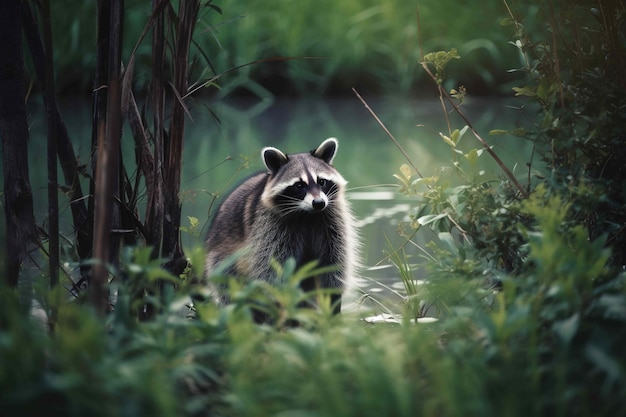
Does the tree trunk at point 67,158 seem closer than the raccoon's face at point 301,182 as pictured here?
Yes

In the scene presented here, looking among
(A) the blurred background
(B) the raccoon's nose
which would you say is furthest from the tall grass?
(B) the raccoon's nose

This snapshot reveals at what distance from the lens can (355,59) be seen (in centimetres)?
1180

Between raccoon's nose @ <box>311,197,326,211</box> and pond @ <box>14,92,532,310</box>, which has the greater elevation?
raccoon's nose @ <box>311,197,326,211</box>

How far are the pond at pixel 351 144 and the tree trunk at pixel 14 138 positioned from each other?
513 mm

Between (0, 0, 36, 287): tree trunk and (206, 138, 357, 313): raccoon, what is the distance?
42.3 inches

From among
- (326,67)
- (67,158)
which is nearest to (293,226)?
(67,158)

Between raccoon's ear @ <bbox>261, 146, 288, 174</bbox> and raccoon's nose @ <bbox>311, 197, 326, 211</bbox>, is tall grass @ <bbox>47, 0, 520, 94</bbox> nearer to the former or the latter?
raccoon's ear @ <bbox>261, 146, 288, 174</bbox>

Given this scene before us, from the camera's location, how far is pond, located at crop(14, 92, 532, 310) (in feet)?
17.6

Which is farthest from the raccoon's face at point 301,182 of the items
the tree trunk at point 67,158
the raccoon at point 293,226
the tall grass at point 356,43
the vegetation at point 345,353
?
the tall grass at point 356,43

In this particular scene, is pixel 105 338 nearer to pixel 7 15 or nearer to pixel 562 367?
pixel 562 367

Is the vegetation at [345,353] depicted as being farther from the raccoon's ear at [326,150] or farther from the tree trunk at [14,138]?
the raccoon's ear at [326,150]

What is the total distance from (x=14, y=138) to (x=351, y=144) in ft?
20.5

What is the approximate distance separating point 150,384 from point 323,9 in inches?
414

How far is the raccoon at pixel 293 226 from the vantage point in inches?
152
